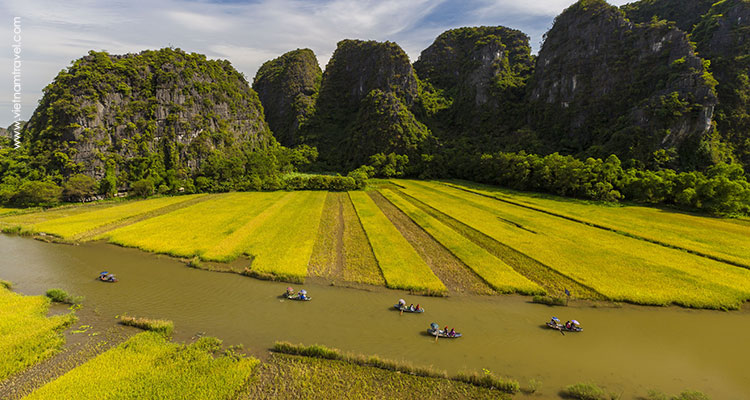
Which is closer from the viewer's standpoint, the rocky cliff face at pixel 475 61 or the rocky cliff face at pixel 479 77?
the rocky cliff face at pixel 479 77

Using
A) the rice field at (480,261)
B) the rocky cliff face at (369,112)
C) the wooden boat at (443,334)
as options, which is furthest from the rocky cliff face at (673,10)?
the wooden boat at (443,334)

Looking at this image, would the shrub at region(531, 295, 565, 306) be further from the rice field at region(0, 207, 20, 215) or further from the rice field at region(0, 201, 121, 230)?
the rice field at region(0, 207, 20, 215)

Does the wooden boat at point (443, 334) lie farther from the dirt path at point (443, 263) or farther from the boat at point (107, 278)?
the boat at point (107, 278)

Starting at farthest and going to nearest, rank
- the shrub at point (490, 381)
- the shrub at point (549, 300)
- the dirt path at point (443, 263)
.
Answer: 1. the dirt path at point (443, 263)
2. the shrub at point (549, 300)
3. the shrub at point (490, 381)

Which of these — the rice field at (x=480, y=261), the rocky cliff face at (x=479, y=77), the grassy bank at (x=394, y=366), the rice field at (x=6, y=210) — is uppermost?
the rocky cliff face at (x=479, y=77)

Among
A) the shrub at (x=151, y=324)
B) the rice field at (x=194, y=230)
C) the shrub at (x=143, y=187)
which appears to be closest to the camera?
the shrub at (x=151, y=324)

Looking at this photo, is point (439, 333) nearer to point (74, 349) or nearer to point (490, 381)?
point (490, 381)
